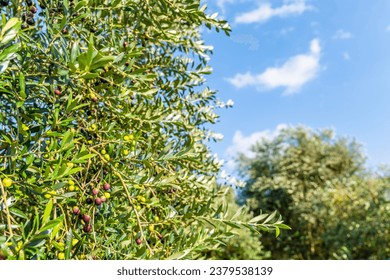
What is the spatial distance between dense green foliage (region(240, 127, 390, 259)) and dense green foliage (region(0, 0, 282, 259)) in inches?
497

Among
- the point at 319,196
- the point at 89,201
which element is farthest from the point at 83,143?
the point at 319,196

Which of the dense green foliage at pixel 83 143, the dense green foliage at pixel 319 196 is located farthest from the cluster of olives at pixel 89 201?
the dense green foliage at pixel 319 196

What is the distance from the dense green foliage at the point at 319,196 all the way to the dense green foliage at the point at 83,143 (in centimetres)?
1263

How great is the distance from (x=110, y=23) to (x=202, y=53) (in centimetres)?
208

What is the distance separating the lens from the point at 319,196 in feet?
64.0

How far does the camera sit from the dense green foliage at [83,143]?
2.04m

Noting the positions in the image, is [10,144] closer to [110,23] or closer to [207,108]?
[110,23]

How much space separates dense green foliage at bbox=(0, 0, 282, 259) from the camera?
6.68 ft

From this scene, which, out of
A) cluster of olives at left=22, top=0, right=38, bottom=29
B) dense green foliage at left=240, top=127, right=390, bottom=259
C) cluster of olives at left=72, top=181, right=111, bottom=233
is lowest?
cluster of olives at left=72, top=181, right=111, bottom=233

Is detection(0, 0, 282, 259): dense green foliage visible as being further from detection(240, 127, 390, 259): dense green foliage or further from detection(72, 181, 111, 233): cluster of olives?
detection(240, 127, 390, 259): dense green foliage

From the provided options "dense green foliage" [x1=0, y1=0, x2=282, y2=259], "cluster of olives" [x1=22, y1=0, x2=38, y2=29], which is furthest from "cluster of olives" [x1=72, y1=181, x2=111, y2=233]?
"cluster of olives" [x1=22, y1=0, x2=38, y2=29]

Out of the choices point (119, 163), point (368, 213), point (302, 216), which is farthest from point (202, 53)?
point (302, 216)

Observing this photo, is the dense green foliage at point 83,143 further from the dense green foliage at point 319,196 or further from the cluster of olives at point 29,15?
the dense green foliage at point 319,196

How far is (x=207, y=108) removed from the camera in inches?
197
